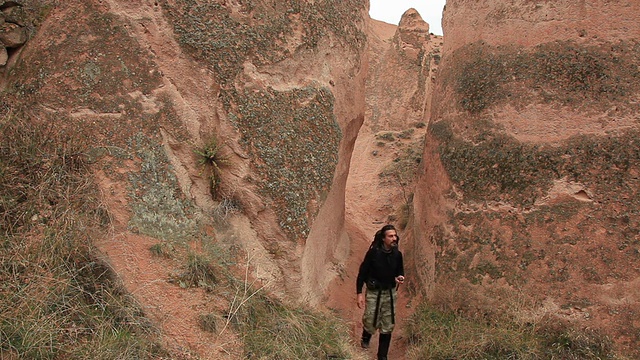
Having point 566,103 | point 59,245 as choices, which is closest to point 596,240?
point 566,103

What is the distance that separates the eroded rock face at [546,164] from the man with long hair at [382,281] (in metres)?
0.79

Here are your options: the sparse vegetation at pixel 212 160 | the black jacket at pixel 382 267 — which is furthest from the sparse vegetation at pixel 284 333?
the sparse vegetation at pixel 212 160

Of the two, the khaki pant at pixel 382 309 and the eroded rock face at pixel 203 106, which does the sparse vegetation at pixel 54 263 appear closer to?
the eroded rock face at pixel 203 106

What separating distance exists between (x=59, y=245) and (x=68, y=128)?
108 centimetres

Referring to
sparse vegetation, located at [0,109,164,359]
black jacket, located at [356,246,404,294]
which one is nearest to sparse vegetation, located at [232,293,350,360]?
black jacket, located at [356,246,404,294]

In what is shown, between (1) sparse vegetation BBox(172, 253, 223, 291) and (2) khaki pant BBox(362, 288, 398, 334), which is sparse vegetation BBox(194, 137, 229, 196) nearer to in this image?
(1) sparse vegetation BBox(172, 253, 223, 291)

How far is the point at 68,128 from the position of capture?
4.00m

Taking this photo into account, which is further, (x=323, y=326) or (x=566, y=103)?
(x=566, y=103)

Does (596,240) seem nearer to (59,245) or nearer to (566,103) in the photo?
(566,103)

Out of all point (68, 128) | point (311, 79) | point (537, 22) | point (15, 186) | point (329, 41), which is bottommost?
point (15, 186)

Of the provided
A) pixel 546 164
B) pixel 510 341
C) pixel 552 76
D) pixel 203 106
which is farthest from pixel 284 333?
pixel 552 76

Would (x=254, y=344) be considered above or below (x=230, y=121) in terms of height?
below

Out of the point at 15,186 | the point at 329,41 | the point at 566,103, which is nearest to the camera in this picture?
the point at 15,186

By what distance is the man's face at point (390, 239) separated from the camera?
14.6 feet
